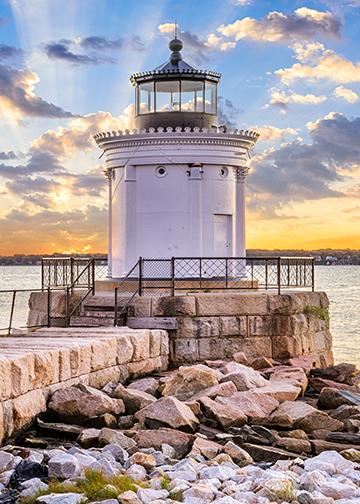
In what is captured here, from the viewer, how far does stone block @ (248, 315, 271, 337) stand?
1554 cm

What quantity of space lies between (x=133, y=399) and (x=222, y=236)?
25.2 feet

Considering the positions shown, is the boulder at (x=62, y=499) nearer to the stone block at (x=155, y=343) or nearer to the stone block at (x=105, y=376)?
the stone block at (x=105, y=376)

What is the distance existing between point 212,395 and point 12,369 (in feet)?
9.57

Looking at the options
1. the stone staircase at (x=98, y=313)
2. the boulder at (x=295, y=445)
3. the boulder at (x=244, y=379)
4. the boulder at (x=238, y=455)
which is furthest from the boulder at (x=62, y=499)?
the stone staircase at (x=98, y=313)

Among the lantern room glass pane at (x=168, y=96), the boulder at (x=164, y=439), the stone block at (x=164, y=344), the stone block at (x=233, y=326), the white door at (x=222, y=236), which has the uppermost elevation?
the lantern room glass pane at (x=168, y=96)

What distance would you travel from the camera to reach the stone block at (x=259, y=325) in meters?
15.5

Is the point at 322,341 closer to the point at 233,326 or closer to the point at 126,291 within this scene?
the point at 233,326

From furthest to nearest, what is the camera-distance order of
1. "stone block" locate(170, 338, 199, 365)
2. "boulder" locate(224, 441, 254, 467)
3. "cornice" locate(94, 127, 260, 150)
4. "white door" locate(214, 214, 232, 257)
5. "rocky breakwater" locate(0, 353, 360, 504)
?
"white door" locate(214, 214, 232, 257) → "cornice" locate(94, 127, 260, 150) → "stone block" locate(170, 338, 199, 365) → "boulder" locate(224, 441, 254, 467) → "rocky breakwater" locate(0, 353, 360, 504)

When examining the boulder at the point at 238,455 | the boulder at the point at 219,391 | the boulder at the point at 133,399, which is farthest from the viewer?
the boulder at the point at 219,391

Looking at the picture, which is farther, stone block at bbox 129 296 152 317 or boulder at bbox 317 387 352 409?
stone block at bbox 129 296 152 317

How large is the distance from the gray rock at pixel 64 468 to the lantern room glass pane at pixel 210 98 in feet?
37.1

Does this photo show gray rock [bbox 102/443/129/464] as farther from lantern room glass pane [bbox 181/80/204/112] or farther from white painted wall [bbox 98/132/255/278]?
lantern room glass pane [bbox 181/80/204/112]

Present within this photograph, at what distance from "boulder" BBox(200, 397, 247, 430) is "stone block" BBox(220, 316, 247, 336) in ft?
14.5

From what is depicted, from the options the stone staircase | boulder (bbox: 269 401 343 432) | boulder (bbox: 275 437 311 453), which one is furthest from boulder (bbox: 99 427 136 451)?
the stone staircase
